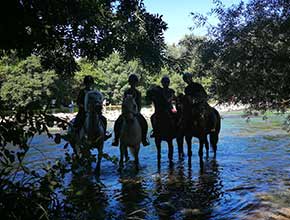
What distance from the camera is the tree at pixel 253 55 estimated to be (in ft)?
23.7

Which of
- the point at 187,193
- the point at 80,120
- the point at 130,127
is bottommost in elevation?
the point at 187,193

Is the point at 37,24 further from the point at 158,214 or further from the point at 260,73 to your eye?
the point at 260,73

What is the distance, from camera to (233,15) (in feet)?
27.1

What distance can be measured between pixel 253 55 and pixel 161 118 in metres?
3.80

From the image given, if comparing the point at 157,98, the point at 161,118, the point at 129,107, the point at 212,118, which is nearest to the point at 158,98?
the point at 157,98

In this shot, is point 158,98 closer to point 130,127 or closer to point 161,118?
→ point 161,118

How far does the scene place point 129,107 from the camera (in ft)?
33.3

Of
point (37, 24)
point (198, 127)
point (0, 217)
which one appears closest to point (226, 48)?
point (198, 127)

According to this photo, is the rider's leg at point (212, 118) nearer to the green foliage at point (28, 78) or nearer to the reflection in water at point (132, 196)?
the reflection in water at point (132, 196)

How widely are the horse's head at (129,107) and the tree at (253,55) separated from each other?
2.43 m

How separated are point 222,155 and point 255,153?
117 centimetres

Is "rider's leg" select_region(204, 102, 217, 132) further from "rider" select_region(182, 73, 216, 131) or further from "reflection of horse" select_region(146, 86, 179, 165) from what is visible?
"reflection of horse" select_region(146, 86, 179, 165)

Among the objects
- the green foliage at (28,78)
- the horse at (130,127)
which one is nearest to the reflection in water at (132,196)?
the horse at (130,127)

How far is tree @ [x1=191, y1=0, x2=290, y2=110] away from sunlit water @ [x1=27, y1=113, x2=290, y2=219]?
183cm
